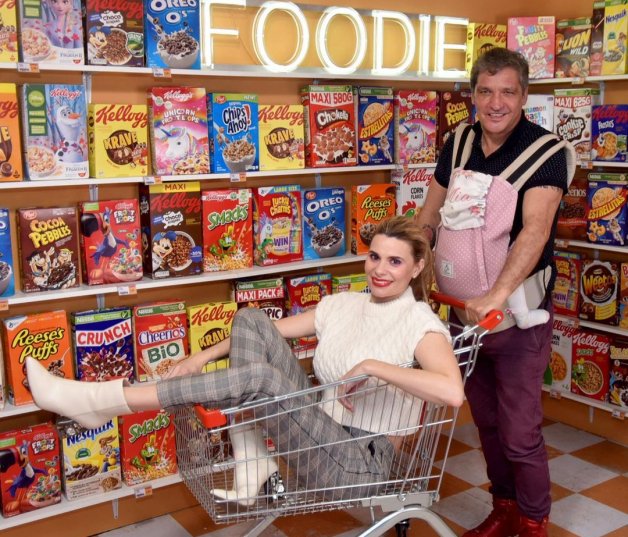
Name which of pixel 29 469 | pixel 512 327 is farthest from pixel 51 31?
pixel 512 327

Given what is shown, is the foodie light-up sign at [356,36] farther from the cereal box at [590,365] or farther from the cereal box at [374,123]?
the cereal box at [590,365]

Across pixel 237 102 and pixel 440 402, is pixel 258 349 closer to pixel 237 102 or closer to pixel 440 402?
pixel 440 402

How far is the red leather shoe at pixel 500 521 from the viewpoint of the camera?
320 cm

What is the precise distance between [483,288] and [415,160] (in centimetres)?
159

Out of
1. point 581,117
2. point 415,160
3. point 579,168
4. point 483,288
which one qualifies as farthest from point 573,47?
point 483,288

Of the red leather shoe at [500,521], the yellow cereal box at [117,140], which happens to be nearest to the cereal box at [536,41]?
the yellow cereal box at [117,140]

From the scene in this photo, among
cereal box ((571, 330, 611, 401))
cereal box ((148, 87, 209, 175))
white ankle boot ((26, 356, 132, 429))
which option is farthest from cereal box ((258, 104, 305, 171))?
cereal box ((571, 330, 611, 401))

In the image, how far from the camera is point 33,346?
3234mm

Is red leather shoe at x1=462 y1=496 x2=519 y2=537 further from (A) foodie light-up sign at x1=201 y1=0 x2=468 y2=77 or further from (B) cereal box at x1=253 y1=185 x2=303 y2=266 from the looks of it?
(A) foodie light-up sign at x1=201 y1=0 x2=468 y2=77

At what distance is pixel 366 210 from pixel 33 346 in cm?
179

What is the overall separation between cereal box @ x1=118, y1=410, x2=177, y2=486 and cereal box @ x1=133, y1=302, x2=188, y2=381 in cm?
19

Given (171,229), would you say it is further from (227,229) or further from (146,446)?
(146,446)

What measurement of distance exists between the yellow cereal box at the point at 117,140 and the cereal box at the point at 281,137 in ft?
1.92

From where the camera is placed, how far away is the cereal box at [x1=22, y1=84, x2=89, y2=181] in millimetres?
3158
